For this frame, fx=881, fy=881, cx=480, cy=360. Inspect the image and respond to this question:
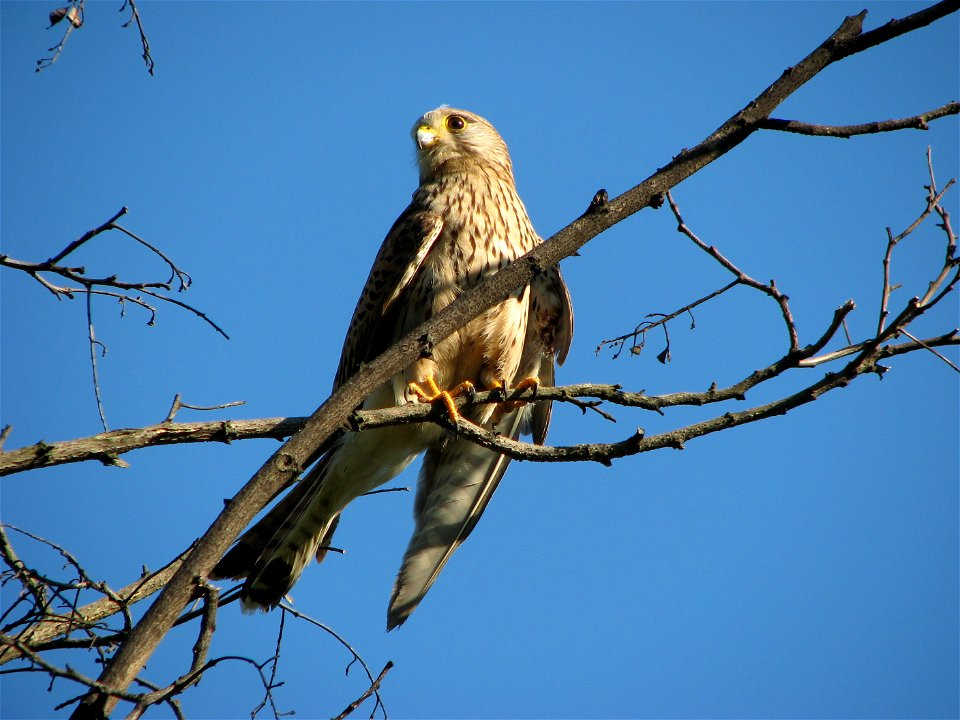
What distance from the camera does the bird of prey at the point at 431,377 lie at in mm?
3645

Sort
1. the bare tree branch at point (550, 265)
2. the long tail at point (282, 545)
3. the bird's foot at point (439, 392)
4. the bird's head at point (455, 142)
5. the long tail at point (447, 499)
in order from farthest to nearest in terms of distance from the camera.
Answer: the bird's head at point (455, 142) < the long tail at point (447, 499) < the long tail at point (282, 545) < the bird's foot at point (439, 392) < the bare tree branch at point (550, 265)

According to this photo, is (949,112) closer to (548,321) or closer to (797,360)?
(797,360)

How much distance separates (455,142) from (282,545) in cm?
257

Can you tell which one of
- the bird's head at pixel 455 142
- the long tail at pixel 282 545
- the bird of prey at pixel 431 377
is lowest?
the long tail at pixel 282 545

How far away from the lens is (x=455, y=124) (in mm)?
5141

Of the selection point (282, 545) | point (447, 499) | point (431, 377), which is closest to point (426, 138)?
point (431, 377)

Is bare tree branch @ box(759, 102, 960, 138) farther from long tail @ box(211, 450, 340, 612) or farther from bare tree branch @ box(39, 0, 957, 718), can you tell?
long tail @ box(211, 450, 340, 612)

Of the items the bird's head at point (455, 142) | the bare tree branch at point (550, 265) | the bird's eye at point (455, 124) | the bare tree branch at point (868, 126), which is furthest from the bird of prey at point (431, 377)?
the bare tree branch at point (868, 126)

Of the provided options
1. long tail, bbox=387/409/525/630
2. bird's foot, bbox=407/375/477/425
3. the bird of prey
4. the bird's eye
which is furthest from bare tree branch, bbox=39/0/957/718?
the bird's eye

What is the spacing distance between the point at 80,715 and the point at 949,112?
2730 mm

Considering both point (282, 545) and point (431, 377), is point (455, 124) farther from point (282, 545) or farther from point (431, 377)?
point (282, 545)

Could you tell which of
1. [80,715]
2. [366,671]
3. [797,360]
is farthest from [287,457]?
[797,360]

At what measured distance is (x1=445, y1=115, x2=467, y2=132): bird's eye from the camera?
5129 mm

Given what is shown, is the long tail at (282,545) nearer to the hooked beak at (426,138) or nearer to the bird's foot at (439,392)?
the bird's foot at (439,392)
